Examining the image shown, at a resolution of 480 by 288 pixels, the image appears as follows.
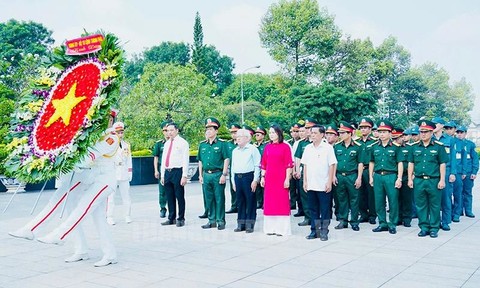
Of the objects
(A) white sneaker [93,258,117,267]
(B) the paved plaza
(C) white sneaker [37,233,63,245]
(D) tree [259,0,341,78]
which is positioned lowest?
(B) the paved plaza

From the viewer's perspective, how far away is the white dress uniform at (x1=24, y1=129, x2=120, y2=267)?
531cm

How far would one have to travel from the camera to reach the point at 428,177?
23.6ft

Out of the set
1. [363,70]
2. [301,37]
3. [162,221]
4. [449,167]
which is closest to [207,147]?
[162,221]

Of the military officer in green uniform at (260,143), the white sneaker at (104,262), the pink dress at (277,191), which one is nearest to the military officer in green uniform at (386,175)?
the pink dress at (277,191)

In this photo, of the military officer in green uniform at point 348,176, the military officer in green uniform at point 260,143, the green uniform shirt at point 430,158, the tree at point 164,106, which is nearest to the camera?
the green uniform shirt at point 430,158

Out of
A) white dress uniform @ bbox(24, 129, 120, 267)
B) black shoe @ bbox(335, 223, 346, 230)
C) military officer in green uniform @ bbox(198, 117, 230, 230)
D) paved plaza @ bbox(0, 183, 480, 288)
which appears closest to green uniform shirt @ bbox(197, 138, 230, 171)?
military officer in green uniform @ bbox(198, 117, 230, 230)

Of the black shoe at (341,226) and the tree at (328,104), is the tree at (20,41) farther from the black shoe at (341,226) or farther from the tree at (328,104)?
the black shoe at (341,226)

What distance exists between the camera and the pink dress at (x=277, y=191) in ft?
24.1

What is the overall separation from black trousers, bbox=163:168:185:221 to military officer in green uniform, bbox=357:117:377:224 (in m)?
2.95

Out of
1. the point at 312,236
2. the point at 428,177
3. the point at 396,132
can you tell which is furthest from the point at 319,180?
the point at 396,132

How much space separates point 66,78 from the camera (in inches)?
216

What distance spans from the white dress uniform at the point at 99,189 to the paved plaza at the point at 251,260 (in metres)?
0.27

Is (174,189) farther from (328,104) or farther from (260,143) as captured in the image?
(328,104)

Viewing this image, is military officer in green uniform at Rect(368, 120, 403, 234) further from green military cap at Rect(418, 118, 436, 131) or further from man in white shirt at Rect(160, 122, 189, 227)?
man in white shirt at Rect(160, 122, 189, 227)
